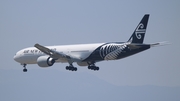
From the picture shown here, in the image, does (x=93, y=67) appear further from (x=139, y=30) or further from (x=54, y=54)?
(x=139, y=30)

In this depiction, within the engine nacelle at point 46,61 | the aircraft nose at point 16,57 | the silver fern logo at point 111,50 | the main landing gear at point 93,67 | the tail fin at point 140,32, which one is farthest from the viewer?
the aircraft nose at point 16,57

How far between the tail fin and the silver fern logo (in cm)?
160

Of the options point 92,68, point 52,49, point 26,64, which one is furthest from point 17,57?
point 92,68

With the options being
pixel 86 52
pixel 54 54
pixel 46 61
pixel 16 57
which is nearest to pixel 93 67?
pixel 86 52

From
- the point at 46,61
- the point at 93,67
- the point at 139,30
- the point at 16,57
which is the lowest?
the point at 93,67

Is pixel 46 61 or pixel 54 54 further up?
pixel 54 54

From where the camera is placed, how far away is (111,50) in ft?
228

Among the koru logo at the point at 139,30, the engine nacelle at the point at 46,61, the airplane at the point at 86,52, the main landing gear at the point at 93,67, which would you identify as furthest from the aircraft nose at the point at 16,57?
the koru logo at the point at 139,30

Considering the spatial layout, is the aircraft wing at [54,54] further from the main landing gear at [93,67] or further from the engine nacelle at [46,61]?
the main landing gear at [93,67]

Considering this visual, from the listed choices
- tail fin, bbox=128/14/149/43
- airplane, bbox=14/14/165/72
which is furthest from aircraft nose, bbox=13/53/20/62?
tail fin, bbox=128/14/149/43

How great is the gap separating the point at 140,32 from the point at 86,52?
9236 millimetres

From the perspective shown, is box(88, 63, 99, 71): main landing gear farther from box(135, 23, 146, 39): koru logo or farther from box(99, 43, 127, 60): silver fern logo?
box(135, 23, 146, 39): koru logo

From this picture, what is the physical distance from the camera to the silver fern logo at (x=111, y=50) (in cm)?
6844

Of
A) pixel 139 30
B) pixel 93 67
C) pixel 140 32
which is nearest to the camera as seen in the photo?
pixel 140 32
